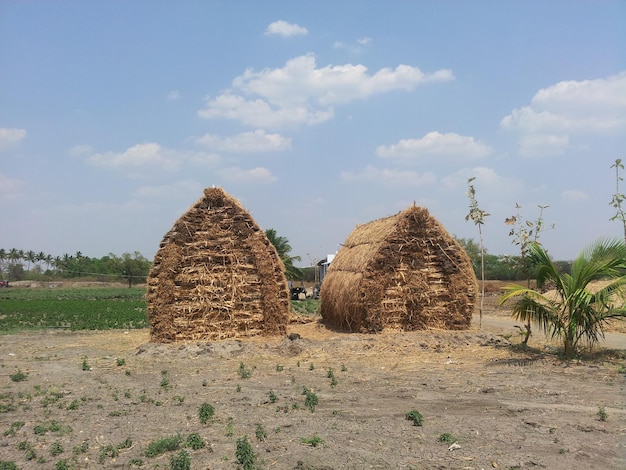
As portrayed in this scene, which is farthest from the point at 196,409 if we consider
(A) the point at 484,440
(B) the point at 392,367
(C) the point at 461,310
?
(C) the point at 461,310

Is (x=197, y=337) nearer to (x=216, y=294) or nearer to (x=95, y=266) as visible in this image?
Result: (x=216, y=294)

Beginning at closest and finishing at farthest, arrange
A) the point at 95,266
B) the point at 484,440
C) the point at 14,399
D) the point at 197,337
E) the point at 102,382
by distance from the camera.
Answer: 1. the point at 484,440
2. the point at 14,399
3. the point at 102,382
4. the point at 197,337
5. the point at 95,266

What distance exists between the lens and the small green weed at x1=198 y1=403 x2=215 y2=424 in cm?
659

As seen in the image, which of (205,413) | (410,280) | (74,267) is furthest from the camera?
(74,267)

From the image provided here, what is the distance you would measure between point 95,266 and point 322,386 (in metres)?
91.3

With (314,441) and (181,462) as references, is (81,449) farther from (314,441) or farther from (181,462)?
(314,441)

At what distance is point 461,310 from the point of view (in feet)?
50.2

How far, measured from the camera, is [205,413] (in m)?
6.73

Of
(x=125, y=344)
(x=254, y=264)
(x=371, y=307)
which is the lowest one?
(x=125, y=344)

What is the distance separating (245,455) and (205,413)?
1.71m

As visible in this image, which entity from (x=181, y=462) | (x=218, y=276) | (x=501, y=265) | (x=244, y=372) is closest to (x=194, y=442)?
(x=181, y=462)

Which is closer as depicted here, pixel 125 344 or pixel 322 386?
pixel 322 386

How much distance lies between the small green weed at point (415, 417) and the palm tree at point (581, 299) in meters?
5.11

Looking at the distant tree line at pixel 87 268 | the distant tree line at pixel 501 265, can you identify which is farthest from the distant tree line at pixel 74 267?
the distant tree line at pixel 501 265
